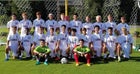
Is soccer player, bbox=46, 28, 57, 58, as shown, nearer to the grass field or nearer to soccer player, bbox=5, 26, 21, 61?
the grass field

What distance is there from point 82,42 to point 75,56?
52cm

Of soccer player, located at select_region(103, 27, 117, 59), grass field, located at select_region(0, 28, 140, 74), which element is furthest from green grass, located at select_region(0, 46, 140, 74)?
soccer player, located at select_region(103, 27, 117, 59)

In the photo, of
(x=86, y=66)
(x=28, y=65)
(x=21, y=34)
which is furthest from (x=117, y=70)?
(x=21, y=34)

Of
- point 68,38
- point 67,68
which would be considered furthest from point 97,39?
point 67,68

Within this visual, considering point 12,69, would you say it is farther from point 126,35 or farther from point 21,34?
point 126,35

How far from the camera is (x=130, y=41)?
12.8 m

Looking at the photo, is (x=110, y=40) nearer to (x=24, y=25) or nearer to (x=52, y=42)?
(x=52, y=42)

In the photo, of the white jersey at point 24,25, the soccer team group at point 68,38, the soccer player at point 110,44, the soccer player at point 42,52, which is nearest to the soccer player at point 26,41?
the soccer team group at point 68,38

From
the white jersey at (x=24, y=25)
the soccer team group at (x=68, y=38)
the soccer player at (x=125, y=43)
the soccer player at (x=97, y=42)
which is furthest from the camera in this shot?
the white jersey at (x=24, y=25)

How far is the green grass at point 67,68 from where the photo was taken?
10352 millimetres

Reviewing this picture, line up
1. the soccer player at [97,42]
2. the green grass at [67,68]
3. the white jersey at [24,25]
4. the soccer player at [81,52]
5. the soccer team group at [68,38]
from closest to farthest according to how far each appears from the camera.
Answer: the green grass at [67,68] < the soccer player at [81,52] < the soccer team group at [68,38] < the soccer player at [97,42] < the white jersey at [24,25]

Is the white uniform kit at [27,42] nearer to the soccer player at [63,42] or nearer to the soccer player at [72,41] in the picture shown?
the soccer player at [63,42]

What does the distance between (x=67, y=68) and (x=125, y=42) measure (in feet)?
9.47

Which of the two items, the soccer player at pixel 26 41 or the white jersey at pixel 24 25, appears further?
the white jersey at pixel 24 25
